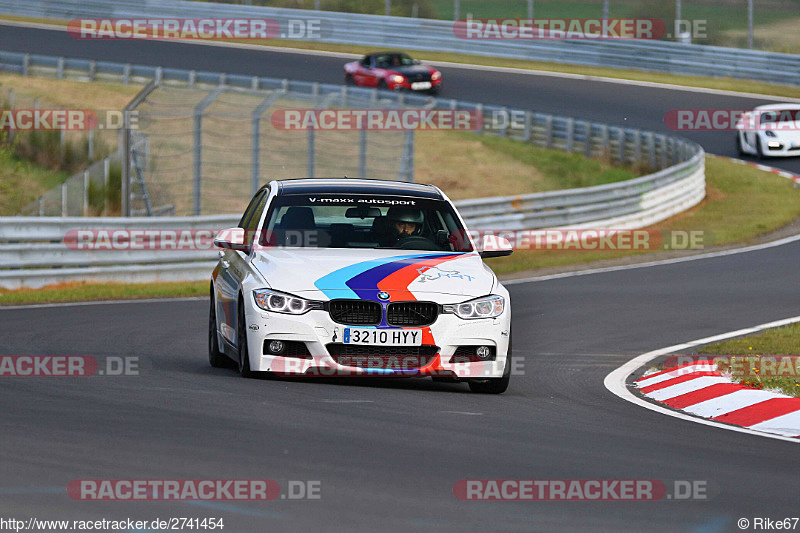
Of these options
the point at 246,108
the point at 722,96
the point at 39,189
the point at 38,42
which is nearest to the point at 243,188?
the point at 39,189

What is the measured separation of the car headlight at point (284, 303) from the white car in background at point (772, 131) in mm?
26205

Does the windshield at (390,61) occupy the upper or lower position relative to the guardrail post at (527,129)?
upper

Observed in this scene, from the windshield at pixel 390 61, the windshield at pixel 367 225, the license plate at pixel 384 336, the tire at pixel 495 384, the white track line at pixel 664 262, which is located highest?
the windshield at pixel 367 225

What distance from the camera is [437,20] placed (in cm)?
4953

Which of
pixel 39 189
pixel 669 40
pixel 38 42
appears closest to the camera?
pixel 39 189

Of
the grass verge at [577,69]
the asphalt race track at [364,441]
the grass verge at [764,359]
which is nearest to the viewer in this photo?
the asphalt race track at [364,441]

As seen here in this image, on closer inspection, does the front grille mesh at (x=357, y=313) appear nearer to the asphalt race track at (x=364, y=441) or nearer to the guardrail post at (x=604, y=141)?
the asphalt race track at (x=364, y=441)

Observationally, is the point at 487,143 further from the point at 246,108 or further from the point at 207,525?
the point at 207,525

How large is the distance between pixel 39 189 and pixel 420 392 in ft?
76.6

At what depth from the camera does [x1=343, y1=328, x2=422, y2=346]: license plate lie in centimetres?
901

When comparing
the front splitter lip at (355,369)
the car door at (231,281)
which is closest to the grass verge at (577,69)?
the car door at (231,281)

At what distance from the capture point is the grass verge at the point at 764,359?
33.5ft

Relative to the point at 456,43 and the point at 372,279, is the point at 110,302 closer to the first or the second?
the point at 372,279

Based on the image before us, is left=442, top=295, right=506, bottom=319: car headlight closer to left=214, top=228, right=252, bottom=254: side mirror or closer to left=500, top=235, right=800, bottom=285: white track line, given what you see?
left=214, top=228, right=252, bottom=254: side mirror
